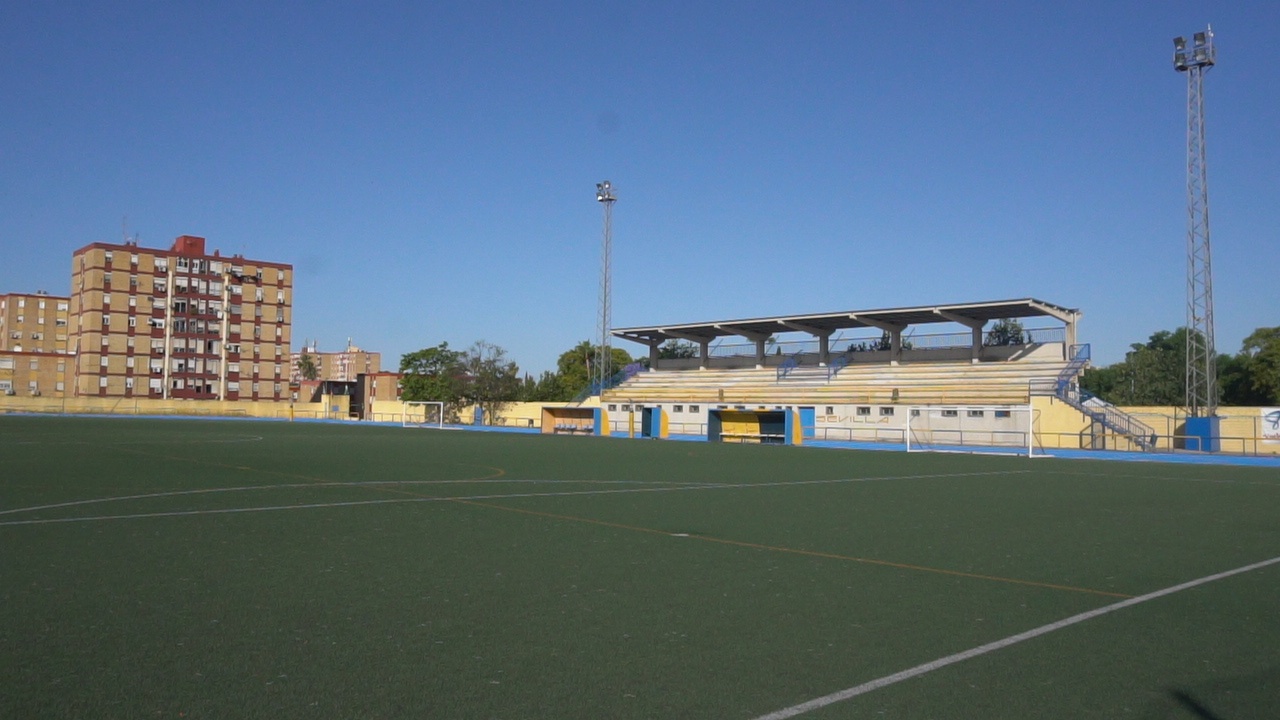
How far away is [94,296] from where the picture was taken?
10031 cm

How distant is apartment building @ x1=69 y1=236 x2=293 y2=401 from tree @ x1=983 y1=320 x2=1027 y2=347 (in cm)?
8299

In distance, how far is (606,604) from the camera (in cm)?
797

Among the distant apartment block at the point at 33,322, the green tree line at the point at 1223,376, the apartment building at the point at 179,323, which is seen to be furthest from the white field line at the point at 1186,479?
the distant apartment block at the point at 33,322

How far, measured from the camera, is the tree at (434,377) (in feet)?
274

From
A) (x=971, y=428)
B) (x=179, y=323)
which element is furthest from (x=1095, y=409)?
(x=179, y=323)

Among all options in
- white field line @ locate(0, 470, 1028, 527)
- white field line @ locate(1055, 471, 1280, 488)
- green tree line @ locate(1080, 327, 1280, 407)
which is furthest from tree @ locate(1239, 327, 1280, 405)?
white field line @ locate(0, 470, 1028, 527)

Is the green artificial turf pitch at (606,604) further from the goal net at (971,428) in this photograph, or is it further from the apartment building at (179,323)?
the apartment building at (179,323)

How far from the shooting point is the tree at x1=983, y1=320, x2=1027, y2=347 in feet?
187

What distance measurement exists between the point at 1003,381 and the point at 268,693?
51411 mm

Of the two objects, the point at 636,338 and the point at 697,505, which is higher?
the point at 636,338

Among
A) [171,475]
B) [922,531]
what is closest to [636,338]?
[171,475]

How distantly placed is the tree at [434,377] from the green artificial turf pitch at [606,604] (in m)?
66.1

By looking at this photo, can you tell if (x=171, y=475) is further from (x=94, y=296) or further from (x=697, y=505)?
(x=94, y=296)

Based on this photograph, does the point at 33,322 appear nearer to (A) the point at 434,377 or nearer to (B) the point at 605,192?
(A) the point at 434,377
